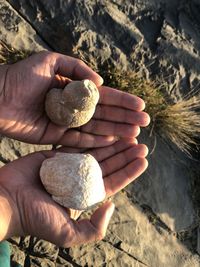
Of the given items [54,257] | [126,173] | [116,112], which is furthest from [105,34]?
[54,257]

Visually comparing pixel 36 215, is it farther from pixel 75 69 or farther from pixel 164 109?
pixel 164 109

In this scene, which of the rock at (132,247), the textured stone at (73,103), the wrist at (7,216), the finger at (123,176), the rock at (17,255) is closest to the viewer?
the wrist at (7,216)

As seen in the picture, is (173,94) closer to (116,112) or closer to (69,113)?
(116,112)

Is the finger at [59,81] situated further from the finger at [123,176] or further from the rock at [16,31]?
the rock at [16,31]

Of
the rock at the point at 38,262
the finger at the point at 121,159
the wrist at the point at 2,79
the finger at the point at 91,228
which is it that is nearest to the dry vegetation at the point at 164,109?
the finger at the point at 121,159

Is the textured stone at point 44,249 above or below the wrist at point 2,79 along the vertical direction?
below

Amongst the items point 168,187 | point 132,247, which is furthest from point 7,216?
point 168,187
